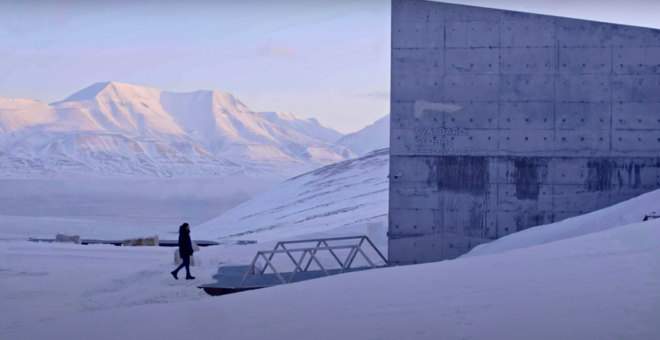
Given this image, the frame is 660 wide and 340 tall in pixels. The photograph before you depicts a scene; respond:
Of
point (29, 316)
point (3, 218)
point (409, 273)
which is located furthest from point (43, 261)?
point (3, 218)

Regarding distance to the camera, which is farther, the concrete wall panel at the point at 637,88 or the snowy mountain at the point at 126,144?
the snowy mountain at the point at 126,144

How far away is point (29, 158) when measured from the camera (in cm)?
12038

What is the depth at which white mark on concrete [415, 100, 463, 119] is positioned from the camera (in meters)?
14.3

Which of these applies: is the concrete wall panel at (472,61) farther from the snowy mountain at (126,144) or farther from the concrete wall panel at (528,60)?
the snowy mountain at (126,144)

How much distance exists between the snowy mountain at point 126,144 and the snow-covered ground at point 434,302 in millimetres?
107077

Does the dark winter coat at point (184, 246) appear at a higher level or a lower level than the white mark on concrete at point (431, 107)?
lower

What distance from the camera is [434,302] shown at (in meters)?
7.64

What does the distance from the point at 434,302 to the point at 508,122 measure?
7569mm

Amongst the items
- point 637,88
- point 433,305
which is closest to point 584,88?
→ point 637,88

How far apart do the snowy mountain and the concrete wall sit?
105 meters

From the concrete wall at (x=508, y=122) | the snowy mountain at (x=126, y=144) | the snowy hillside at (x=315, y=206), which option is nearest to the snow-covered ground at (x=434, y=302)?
the concrete wall at (x=508, y=122)

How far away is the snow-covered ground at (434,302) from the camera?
648 cm

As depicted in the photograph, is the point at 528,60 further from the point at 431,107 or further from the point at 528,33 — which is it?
the point at 431,107

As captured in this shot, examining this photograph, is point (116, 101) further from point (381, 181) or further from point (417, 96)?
point (417, 96)
